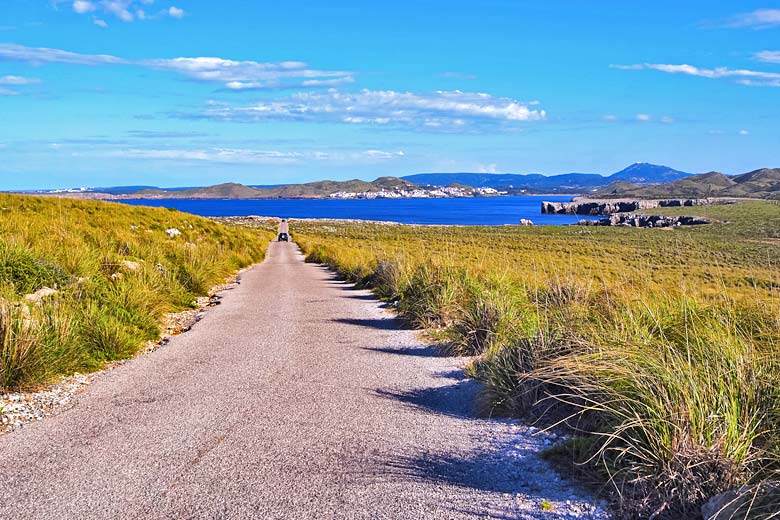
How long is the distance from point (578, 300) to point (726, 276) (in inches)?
935

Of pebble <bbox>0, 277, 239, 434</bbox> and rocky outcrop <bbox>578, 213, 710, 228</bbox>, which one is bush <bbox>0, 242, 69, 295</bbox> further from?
rocky outcrop <bbox>578, 213, 710, 228</bbox>

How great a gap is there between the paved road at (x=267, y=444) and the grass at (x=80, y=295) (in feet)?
2.01

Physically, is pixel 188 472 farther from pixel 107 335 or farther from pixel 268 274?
pixel 268 274

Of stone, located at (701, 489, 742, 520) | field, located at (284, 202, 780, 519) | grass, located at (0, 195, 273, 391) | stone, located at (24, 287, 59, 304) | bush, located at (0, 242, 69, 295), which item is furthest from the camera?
bush, located at (0, 242, 69, 295)

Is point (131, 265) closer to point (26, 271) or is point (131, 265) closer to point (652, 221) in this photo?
point (26, 271)

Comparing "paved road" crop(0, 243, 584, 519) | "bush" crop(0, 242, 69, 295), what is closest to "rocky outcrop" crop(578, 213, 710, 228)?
"bush" crop(0, 242, 69, 295)

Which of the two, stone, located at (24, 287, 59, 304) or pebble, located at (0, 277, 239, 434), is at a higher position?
stone, located at (24, 287, 59, 304)

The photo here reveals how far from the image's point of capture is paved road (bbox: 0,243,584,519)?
4.30 m

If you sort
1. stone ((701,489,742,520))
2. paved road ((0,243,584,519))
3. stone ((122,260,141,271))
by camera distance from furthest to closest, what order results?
stone ((122,260,141,271)), paved road ((0,243,584,519)), stone ((701,489,742,520))

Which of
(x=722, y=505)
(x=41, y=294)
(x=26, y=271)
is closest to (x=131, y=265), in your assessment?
(x=26, y=271)

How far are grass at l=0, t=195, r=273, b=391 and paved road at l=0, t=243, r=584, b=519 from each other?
2.01ft

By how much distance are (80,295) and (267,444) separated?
636 centimetres

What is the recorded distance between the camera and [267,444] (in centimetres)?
541

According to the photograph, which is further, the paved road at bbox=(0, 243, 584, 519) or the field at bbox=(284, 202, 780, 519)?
the paved road at bbox=(0, 243, 584, 519)
